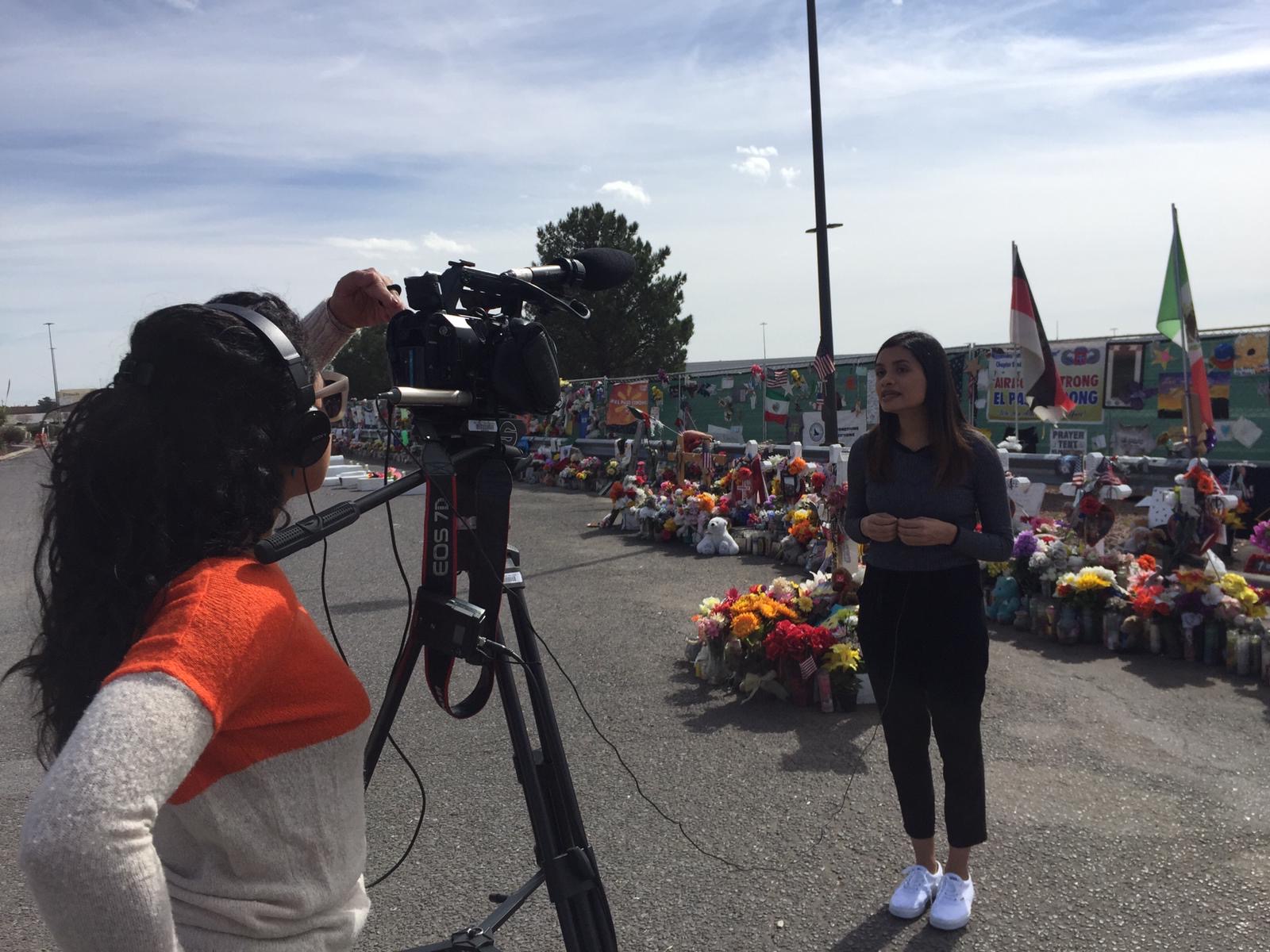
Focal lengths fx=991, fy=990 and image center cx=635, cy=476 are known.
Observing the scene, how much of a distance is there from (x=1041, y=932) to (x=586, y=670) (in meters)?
3.35

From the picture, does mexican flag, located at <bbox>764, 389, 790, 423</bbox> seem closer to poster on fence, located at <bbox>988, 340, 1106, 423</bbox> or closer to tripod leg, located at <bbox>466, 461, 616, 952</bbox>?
poster on fence, located at <bbox>988, 340, 1106, 423</bbox>

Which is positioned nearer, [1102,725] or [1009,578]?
[1102,725]

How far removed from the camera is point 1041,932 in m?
3.04

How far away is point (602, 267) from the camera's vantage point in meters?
2.09

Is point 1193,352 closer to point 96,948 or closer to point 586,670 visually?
point 586,670

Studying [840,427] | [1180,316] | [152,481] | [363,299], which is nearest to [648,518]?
[840,427]

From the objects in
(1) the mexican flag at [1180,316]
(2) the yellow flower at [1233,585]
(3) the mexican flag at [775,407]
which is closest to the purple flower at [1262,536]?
(2) the yellow flower at [1233,585]

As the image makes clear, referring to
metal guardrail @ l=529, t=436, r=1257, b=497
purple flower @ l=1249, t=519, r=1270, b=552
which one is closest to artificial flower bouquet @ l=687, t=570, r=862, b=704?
purple flower @ l=1249, t=519, r=1270, b=552

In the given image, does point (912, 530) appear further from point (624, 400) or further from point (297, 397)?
point (624, 400)

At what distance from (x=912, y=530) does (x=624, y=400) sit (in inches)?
659

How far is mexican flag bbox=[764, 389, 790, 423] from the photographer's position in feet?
52.1

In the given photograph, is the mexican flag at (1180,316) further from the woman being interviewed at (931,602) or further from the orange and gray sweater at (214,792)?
the orange and gray sweater at (214,792)

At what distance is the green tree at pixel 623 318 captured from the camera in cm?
4006

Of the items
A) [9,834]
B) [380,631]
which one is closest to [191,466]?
[9,834]
